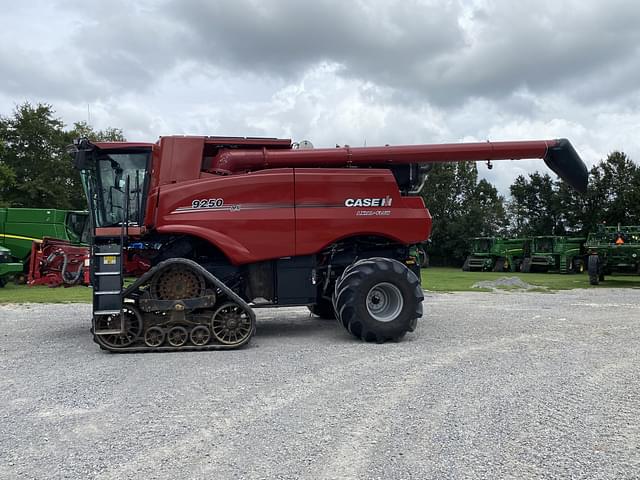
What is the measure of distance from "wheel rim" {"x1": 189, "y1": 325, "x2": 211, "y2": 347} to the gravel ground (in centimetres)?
34

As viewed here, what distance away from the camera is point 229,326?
755 centimetres

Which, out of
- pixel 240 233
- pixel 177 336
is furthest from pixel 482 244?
pixel 177 336

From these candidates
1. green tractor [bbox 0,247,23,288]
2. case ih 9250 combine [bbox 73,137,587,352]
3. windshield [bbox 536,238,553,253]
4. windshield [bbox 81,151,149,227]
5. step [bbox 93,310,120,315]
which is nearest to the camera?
step [bbox 93,310,120,315]

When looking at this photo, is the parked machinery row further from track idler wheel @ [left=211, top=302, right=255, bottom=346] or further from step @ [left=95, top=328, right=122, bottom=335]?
step @ [left=95, top=328, right=122, bottom=335]

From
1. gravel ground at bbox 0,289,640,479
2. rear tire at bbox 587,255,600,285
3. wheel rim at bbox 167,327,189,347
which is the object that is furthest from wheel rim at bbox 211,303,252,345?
rear tire at bbox 587,255,600,285

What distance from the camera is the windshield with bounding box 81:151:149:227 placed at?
7980 mm

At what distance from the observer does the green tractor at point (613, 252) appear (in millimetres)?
20781

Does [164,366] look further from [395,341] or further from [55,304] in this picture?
[55,304]

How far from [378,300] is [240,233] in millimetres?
2332

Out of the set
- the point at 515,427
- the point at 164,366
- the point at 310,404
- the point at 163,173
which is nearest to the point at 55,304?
the point at 163,173

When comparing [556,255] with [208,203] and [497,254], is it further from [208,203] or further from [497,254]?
[208,203]

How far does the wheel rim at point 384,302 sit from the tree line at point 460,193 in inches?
920

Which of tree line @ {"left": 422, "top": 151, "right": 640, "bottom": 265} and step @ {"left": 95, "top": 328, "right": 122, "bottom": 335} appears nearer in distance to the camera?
step @ {"left": 95, "top": 328, "right": 122, "bottom": 335}

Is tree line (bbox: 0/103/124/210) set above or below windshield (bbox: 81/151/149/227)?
above
